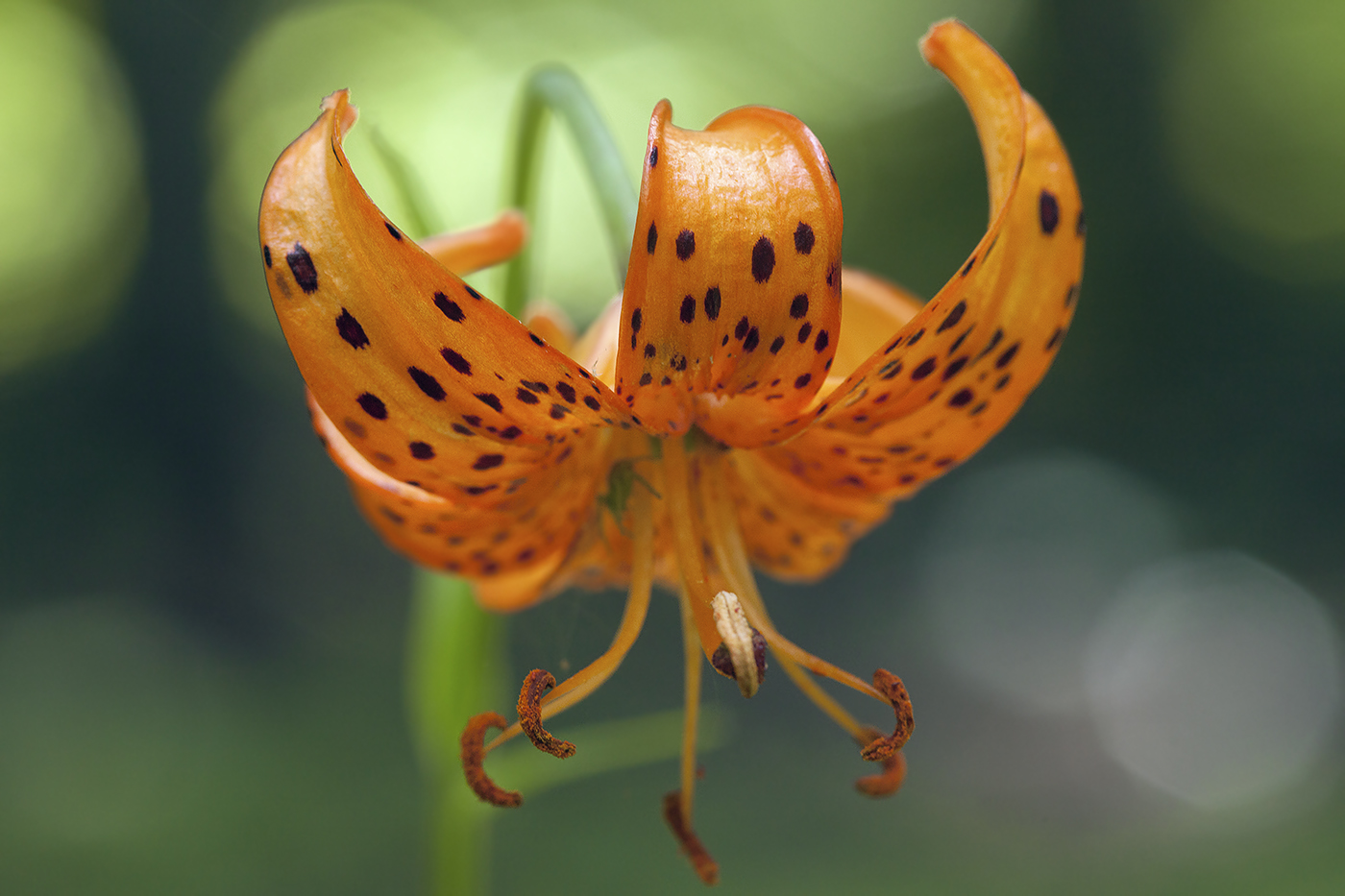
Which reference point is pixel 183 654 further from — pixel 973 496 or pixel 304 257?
pixel 304 257

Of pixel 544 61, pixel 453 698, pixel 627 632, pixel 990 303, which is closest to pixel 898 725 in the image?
pixel 627 632

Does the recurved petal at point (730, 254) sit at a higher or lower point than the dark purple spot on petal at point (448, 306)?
higher

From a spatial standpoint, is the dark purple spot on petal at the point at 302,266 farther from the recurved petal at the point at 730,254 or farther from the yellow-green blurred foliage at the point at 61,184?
the yellow-green blurred foliage at the point at 61,184

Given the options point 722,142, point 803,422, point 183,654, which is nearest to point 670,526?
point 803,422

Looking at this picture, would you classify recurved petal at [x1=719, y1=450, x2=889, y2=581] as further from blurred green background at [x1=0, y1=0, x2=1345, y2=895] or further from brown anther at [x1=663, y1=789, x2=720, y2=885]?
blurred green background at [x1=0, y1=0, x2=1345, y2=895]

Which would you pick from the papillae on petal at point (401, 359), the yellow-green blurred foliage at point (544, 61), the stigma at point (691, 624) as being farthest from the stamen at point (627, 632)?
the yellow-green blurred foliage at point (544, 61)

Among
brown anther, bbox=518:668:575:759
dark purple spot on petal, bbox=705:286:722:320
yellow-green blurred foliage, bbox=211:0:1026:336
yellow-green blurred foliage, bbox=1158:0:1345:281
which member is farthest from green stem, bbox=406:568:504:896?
yellow-green blurred foliage, bbox=1158:0:1345:281

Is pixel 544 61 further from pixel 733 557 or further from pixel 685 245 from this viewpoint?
pixel 685 245
